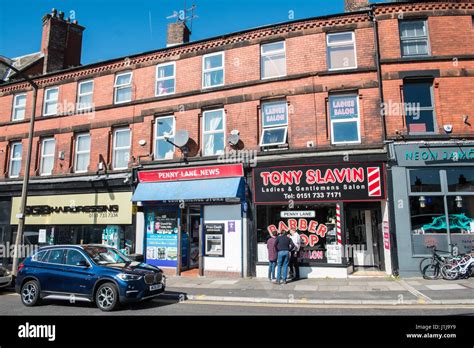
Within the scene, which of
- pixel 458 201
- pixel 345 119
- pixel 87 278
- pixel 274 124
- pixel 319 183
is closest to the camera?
pixel 87 278

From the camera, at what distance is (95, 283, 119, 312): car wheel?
805 cm

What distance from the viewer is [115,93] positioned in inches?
672

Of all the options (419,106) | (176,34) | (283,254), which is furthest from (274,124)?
(176,34)

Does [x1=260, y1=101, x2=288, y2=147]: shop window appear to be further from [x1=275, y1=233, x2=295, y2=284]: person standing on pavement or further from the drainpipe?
[x1=275, y1=233, x2=295, y2=284]: person standing on pavement

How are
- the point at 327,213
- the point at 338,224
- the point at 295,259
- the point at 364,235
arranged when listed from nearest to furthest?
1. the point at 295,259
2. the point at 338,224
3. the point at 327,213
4. the point at 364,235

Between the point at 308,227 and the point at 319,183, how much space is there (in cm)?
183

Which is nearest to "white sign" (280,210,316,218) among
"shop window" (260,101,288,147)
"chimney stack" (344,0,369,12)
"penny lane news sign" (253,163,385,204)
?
"penny lane news sign" (253,163,385,204)

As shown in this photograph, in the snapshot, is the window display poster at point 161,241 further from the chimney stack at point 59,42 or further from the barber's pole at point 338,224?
the chimney stack at point 59,42

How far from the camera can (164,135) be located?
51.5 feet

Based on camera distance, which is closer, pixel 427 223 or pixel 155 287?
pixel 155 287

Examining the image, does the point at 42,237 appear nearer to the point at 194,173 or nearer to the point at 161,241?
the point at 161,241
